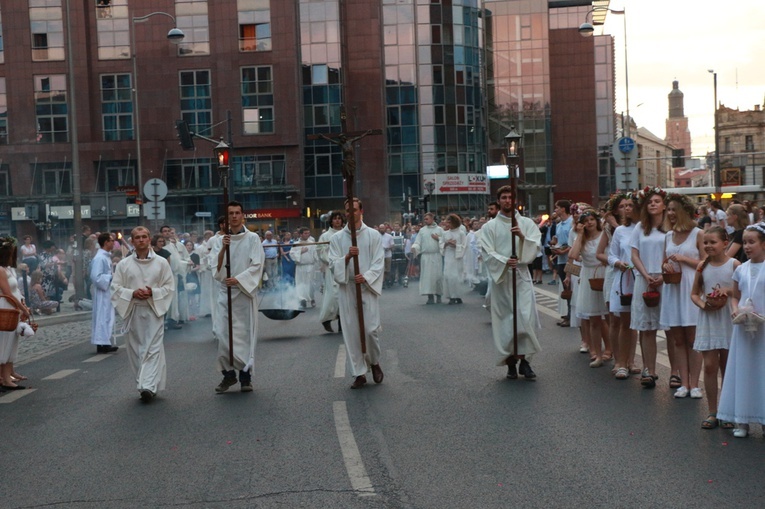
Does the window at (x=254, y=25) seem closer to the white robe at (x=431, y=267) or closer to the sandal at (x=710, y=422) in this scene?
the white robe at (x=431, y=267)

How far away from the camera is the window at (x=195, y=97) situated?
59.7 metres

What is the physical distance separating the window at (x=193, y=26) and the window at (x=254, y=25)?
79.9 inches

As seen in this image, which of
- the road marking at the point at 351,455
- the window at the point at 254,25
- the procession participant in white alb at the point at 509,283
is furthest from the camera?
the window at the point at 254,25

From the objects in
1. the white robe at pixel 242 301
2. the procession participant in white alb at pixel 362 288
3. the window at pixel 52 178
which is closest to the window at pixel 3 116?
the window at pixel 52 178

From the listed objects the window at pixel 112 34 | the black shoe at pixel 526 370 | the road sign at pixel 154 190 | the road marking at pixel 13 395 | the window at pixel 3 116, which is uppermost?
the window at pixel 112 34

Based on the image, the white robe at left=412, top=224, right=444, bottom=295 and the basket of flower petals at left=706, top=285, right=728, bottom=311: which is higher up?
the basket of flower petals at left=706, top=285, right=728, bottom=311

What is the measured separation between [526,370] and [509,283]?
1062 millimetres

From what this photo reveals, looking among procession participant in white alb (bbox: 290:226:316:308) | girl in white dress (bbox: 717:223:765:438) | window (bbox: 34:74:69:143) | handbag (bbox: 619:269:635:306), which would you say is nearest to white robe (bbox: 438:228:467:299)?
procession participant in white alb (bbox: 290:226:316:308)

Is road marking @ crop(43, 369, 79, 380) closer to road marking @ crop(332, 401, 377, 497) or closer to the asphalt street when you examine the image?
the asphalt street

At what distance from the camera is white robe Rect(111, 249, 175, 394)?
10.3 meters

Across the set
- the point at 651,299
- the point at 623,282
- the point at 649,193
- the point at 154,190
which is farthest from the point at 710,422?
the point at 154,190

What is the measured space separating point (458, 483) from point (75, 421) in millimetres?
4265

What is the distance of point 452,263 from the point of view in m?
23.6

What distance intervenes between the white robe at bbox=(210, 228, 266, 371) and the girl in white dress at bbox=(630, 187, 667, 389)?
396 cm
